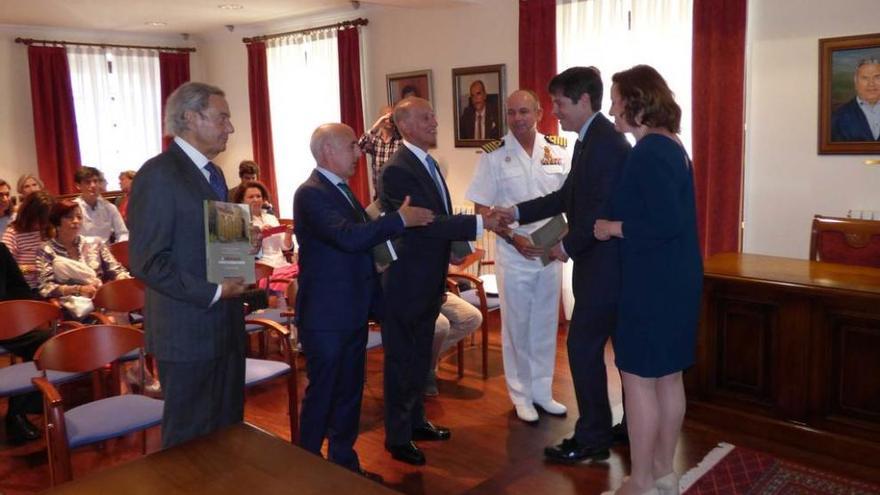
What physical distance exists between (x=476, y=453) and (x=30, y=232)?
10.9 feet

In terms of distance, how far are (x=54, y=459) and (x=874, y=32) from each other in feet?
15.3

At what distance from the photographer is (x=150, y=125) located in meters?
9.07

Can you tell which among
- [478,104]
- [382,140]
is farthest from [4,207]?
[478,104]

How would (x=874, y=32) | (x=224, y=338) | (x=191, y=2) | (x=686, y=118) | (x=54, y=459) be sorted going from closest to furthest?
(x=224, y=338) → (x=54, y=459) → (x=874, y=32) → (x=686, y=118) → (x=191, y=2)

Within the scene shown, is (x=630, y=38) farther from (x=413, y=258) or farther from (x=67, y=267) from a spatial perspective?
(x=67, y=267)

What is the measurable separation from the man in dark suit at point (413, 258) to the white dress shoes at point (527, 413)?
771 millimetres

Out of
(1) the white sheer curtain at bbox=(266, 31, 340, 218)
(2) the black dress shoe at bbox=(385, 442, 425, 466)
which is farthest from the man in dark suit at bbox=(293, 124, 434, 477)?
(1) the white sheer curtain at bbox=(266, 31, 340, 218)

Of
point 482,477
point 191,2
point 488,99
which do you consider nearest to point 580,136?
point 482,477

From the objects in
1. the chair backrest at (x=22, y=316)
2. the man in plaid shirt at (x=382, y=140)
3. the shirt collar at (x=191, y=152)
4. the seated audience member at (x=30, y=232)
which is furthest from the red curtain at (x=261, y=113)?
the shirt collar at (x=191, y=152)

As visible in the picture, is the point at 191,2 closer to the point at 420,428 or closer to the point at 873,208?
the point at 420,428

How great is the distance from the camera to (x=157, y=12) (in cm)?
751

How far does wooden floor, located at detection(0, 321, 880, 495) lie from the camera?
10.3 ft

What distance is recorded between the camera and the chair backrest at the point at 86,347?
290cm

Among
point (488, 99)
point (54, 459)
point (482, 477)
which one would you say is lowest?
point (482, 477)
